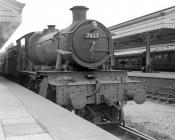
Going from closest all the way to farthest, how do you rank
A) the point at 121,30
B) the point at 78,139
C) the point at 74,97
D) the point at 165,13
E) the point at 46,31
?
the point at 78,139 < the point at 74,97 < the point at 46,31 < the point at 165,13 < the point at 121,30

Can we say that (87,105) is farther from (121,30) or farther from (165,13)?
(121,30)

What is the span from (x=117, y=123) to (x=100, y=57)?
1.94 meters

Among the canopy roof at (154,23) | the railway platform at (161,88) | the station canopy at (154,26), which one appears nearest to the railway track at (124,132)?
the railway platform at (161,88)

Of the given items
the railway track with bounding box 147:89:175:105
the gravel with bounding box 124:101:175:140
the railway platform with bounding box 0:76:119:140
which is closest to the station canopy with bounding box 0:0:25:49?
the gravel with bounding box 124:101:175:140

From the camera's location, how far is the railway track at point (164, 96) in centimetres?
1383

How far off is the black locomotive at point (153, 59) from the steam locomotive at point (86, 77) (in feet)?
49.3

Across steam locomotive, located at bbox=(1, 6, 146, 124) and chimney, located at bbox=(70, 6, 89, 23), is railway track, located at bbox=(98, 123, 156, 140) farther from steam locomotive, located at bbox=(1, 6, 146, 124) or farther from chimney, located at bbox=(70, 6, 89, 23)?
chimney, located at bbox=(70, 6, 89, 23)

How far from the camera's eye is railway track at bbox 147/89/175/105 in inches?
544

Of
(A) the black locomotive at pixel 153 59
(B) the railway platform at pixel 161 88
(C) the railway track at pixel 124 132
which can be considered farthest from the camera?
(A) the black locomotive at pixel 153 59

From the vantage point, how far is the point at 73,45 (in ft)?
26.4

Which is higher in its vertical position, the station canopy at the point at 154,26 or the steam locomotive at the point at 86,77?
the station canopy at the point at 154,26

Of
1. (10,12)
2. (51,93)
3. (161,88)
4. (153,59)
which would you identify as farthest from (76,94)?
(153,59)

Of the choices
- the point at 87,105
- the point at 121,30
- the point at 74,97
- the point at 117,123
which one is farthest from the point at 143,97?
the point at 121,30

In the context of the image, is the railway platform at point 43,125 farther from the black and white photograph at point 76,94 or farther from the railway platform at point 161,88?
the railway platform at point 161,88
